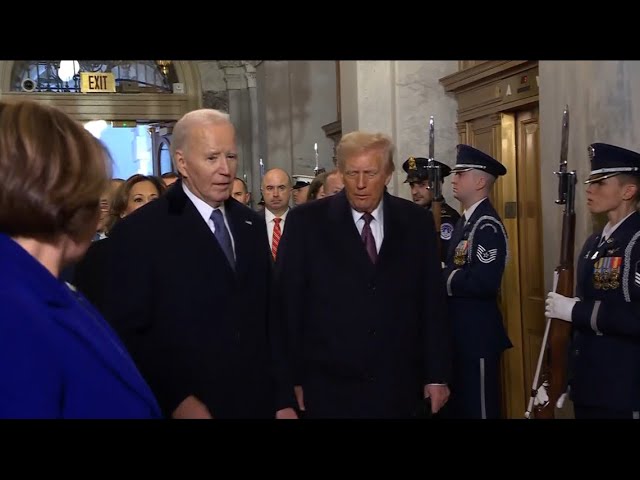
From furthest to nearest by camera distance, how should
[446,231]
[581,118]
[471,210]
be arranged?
1. [446,231]
2. [471,210]
3. [581,118]

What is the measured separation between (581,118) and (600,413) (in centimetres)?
165

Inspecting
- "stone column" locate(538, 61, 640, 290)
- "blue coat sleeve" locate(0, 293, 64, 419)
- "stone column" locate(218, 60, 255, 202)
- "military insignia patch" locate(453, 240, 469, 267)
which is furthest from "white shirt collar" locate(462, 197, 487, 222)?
"stone column" locate(218, 60, 255, 202)

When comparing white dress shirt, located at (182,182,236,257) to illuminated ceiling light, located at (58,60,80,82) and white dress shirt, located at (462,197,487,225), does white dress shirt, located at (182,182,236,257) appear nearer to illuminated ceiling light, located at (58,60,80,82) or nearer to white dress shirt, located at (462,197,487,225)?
white dress shirt, located at (462,197,487,225)

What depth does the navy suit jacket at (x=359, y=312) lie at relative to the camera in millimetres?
3637

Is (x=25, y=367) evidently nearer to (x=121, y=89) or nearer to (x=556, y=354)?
(x=556, y=354)

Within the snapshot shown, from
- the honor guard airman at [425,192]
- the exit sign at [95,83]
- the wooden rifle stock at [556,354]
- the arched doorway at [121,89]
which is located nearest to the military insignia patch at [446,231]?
the honor guard airman at [425,192]

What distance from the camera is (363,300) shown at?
3660mm

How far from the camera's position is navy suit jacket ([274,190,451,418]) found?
3.64m

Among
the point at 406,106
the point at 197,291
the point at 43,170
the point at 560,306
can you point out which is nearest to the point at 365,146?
the point at 560,306

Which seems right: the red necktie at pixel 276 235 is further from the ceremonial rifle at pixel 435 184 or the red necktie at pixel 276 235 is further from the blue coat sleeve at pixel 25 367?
the blue coat sleeve at pixel 25 367

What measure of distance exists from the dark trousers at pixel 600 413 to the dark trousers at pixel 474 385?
3.00ft

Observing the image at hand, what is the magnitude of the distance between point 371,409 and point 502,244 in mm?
1464

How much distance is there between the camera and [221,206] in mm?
3305
